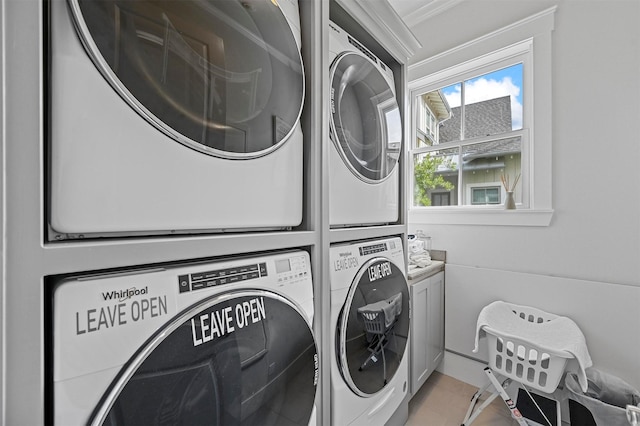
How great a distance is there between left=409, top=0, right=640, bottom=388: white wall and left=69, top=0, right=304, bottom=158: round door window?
185cm

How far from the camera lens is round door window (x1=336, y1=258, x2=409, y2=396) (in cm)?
104

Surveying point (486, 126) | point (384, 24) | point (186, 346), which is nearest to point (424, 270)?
point (486, 126)

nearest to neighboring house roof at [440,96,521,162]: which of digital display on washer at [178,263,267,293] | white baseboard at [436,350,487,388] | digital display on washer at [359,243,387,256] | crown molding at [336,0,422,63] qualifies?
crown molding at [336,0,422,63]

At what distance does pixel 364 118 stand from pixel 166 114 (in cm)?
85

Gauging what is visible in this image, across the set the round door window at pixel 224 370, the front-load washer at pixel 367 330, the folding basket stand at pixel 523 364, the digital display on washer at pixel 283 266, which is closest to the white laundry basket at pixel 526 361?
the folding basket stand at pixel 523 364

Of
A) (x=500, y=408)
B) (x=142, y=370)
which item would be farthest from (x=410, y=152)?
(x=142, y=370)

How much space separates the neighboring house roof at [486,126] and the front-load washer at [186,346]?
2038 mm

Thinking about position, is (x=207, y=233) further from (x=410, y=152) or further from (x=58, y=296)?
(x=410, y=152)

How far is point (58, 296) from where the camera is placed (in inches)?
16.9

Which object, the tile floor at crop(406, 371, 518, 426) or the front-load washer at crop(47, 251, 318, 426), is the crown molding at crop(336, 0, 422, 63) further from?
the tile floor at crop(406, 371, 518, 426)

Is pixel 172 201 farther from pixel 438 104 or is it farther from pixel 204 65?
pixel 438 104

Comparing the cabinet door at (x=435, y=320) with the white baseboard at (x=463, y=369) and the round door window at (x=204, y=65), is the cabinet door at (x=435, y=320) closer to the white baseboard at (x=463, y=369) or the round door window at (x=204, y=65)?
the white baseboard at (x=463, y=369)

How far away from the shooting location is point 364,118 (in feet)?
3.92

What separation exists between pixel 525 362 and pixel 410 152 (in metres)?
1.81
